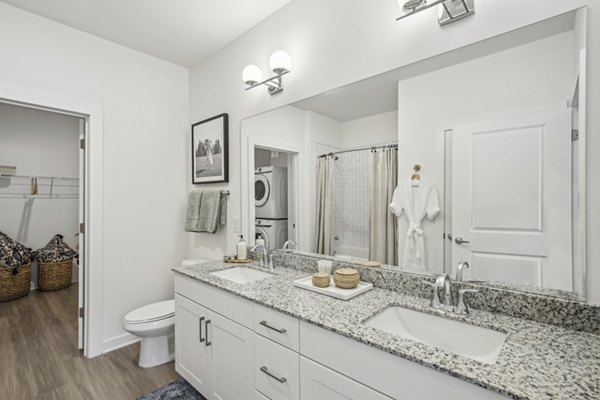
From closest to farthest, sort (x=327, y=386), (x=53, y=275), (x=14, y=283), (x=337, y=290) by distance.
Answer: (x=327, y=386)
(x=337, y=290)
(x=14, y=283)
(x=53, y=275)

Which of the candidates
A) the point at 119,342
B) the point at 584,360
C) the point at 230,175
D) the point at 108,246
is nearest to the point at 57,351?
the point at 119,342

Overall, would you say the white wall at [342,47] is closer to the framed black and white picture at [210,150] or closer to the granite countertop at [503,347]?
the framed black and white picture at [210,150]

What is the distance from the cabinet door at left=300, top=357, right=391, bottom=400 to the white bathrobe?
2.21 feet

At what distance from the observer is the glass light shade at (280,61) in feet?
6.48

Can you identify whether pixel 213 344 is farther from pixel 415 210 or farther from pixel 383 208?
pixel 415 210

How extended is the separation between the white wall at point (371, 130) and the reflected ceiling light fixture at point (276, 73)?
0.62 metres

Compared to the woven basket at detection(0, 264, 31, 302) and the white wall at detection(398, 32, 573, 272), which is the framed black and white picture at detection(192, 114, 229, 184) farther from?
the woven basket at detection(0, 264, 31, 302)

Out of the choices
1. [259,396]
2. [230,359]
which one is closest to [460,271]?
[259,396]

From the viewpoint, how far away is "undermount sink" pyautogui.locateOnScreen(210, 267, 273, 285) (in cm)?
205

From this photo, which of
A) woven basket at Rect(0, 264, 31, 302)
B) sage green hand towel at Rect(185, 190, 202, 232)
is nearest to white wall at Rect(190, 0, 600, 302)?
sage green hand towel at Rect(185, 190, 202, 232)

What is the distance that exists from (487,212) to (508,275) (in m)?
0.27

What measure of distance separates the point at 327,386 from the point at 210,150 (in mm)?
2180

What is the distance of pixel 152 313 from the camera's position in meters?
2.32

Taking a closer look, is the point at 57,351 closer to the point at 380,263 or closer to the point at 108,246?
the point at 108,246
